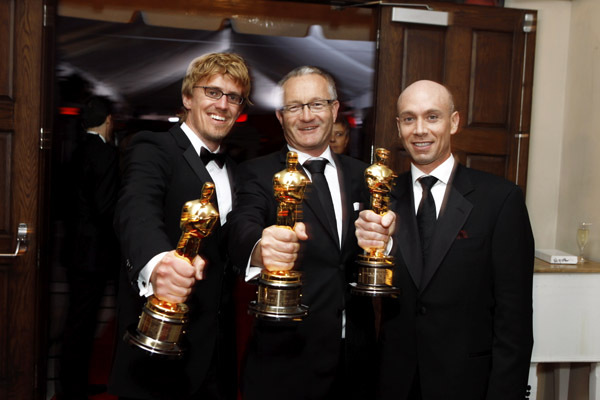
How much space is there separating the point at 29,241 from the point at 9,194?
1.06 ft

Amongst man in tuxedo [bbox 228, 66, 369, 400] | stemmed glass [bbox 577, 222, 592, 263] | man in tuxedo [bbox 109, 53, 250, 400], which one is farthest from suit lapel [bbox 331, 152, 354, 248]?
stemmed glass [bbox 577, 222, 592, 263]

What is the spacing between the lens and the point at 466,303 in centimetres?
212

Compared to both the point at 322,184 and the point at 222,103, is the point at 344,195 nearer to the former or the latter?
the point at 322,184

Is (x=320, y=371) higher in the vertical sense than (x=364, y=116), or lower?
lower

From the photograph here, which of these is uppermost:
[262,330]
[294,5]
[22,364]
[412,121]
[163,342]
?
[294,5]

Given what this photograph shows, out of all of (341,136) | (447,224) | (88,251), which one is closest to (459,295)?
(447,224)

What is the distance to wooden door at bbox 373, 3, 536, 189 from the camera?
12.7 ft

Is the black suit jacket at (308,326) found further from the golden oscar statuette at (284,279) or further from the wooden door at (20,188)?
the wooden door at (20,188)

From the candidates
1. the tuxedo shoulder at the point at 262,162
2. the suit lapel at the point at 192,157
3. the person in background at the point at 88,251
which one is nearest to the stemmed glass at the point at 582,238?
the tuxedo shoulder at the point at 262,162

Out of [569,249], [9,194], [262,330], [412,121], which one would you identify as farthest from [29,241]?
[569,249]

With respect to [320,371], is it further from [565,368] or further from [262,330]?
[565,368]

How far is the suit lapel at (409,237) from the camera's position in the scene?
2.11 m

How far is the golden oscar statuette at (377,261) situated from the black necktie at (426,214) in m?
0.30

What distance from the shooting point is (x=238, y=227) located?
75.4 inches
